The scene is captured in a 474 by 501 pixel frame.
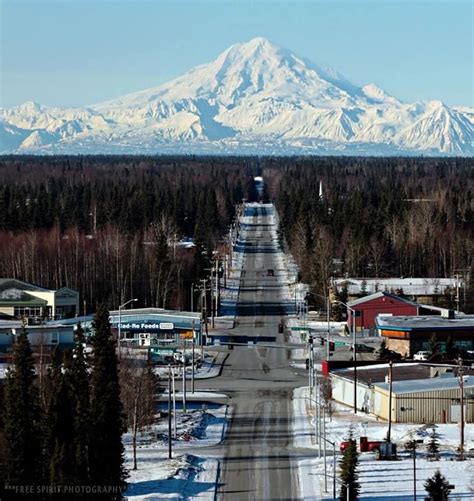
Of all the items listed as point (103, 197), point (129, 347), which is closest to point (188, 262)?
point (129, 347)

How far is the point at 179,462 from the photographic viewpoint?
3919cm

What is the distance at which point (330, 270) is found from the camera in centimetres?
8644

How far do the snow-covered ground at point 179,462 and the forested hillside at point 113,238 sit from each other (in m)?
31.5

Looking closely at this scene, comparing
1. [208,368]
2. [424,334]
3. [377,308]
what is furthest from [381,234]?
[208,368]

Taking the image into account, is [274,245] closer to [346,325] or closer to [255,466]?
[346,325]

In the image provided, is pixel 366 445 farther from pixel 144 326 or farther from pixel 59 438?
pixel 144 326

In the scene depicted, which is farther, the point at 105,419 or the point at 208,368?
the point at 208,368

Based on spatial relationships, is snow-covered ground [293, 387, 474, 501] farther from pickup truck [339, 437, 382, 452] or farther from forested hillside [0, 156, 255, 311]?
forested hillside [0, 156, 255, 311]

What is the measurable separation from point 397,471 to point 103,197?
91.3 m

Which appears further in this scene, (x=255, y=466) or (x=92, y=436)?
(x=255, y=466)

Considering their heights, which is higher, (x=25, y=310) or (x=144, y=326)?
(x=25, y=310)

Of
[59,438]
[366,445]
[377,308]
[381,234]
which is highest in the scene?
[381,234]

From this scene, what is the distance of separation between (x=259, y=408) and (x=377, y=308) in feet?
76.9

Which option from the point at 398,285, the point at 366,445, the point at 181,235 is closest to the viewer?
the point at 366,445
